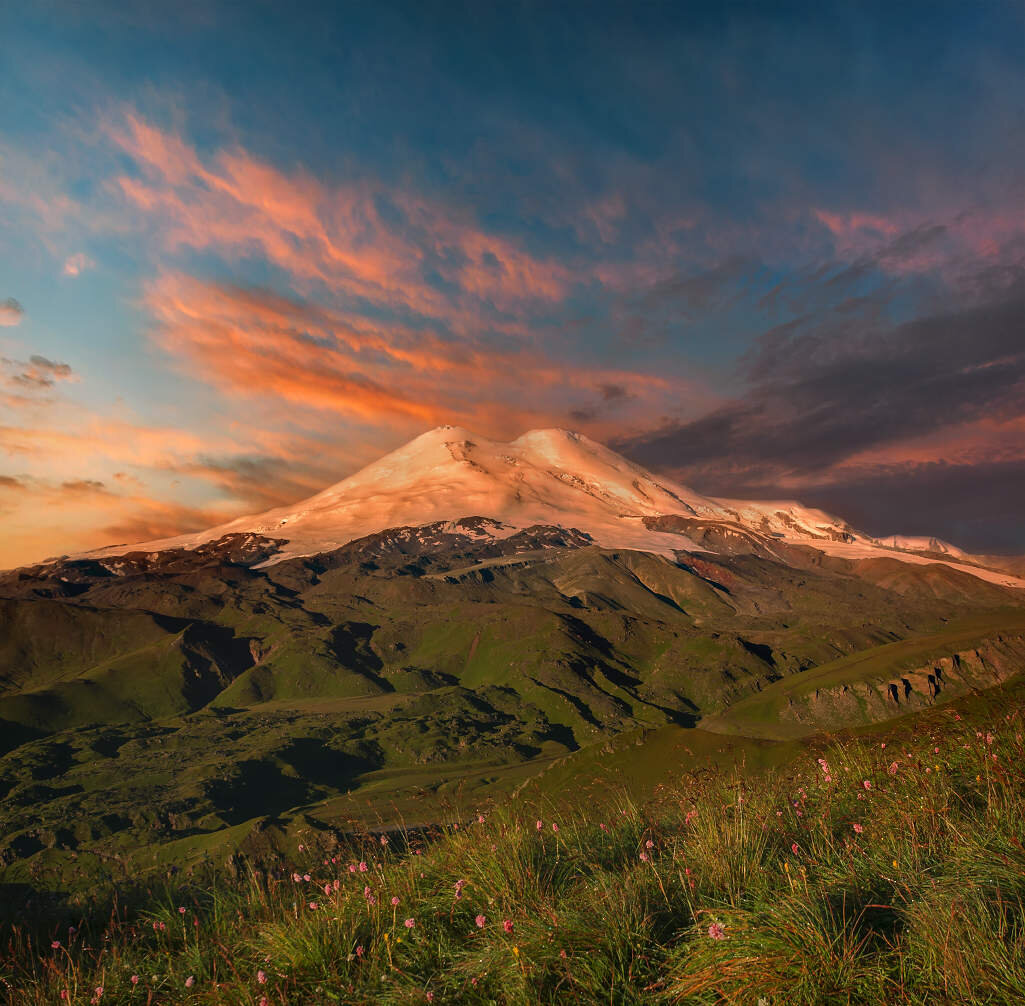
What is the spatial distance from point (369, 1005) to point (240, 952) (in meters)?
2.87

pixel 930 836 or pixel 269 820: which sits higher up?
pixel 930 836

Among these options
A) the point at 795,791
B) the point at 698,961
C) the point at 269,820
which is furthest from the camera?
the point at 269,820

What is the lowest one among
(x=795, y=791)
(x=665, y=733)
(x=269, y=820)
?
(x=269, y=820)

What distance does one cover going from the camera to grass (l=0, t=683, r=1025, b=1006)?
6.38m

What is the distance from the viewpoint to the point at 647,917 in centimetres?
752

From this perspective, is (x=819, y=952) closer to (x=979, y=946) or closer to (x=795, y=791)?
(x=979, y=946)

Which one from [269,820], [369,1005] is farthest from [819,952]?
[269,820]

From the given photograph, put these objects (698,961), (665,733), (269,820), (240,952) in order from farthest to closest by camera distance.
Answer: (269,820) → (665,733) → (240,952) → (698,961)

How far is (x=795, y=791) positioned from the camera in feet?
43.2

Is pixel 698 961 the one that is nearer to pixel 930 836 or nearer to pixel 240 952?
pixel 930 836

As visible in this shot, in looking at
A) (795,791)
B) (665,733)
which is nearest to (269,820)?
(665,733)

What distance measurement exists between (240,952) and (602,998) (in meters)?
4.92

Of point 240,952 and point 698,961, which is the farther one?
point 240,952

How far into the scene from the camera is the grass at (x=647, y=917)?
6.38 m
